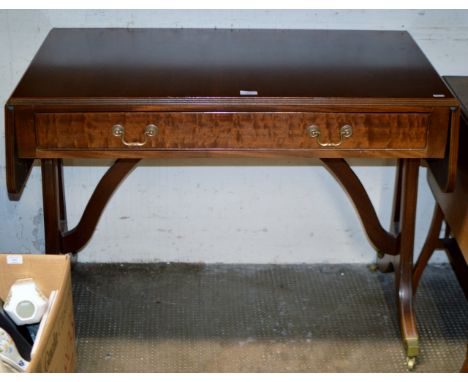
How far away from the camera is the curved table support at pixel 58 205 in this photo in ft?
8.15

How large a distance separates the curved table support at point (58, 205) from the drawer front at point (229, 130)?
0.34 m

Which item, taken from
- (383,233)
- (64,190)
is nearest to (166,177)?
(64,190)

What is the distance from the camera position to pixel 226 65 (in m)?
2.32

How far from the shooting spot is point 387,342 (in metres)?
2.66

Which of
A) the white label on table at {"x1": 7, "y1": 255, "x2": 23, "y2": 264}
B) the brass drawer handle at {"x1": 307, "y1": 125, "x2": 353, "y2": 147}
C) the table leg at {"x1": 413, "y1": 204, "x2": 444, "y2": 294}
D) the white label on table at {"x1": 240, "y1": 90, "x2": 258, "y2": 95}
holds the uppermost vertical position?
the white label on table at {"x1": 240, "y1": 90, "x2": 258, "y2": 95}

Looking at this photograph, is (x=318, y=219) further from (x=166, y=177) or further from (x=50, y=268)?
(x=50, y=268)

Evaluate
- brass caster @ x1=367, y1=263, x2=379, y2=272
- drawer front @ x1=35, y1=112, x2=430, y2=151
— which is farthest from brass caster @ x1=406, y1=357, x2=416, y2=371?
drawer front @ x1=35, y1=112, x2=430, y2=151

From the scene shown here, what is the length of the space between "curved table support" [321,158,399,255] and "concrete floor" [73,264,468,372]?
256 mm

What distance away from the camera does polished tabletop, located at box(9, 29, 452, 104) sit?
217cm

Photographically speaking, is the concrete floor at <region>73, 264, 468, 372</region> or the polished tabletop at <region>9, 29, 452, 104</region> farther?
the concrete floor at <region>73, 264, 468, 372</region>

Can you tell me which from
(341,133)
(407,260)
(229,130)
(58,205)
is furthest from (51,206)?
(407,260)

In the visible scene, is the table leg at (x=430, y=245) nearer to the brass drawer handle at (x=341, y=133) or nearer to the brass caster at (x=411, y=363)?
the brass caster at (x=411, y=363)

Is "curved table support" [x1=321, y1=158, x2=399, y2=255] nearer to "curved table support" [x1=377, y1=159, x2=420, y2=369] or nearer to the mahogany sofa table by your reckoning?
"curved table support" [x1=377, y1=159, x2=420, y2=369]

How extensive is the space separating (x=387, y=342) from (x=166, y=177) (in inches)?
35.9
